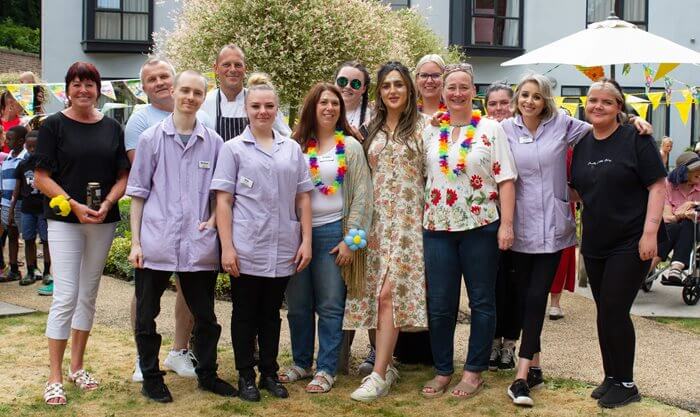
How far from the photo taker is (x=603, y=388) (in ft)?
16.7

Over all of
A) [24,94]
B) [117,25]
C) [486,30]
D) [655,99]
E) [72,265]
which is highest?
[486,30]

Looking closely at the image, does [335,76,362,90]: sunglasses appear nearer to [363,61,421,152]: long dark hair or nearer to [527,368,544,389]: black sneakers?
[363,61,421,152]: long dark hair

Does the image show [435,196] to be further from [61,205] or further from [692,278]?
[692,278]

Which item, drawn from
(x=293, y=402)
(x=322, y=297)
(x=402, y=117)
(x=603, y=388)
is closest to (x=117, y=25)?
(x=402, y=117)

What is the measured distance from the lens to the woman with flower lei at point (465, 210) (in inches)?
197

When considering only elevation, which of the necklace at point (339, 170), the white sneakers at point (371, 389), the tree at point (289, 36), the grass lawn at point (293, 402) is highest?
the tree at point (289, 36)

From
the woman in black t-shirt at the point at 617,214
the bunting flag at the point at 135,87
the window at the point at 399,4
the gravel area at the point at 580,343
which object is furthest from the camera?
the window at the point at 399,4

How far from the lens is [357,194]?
5078mm

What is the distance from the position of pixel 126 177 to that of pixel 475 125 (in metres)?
2.23

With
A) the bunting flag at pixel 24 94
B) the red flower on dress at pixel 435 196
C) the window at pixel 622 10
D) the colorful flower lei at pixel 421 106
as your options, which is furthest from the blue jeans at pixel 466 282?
the window at pixel 622 10

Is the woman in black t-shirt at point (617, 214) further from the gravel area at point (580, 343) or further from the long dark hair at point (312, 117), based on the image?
the long dark hair at point (312, 117)

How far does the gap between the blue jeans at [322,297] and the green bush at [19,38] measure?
30.8 m

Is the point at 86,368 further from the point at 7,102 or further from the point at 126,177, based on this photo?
the point at 7,102

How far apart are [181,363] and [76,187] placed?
4.80ft
